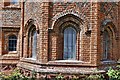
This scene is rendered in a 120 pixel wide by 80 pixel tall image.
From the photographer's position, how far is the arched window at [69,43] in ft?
46.5

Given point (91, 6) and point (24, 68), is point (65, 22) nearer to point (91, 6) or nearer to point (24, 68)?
point (91, 6)

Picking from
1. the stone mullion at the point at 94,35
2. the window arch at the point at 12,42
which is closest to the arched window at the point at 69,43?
the stone mullion at the point at 94,35

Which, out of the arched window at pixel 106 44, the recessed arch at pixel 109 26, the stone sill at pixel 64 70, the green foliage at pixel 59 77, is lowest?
the green foliage at pixel 59 77

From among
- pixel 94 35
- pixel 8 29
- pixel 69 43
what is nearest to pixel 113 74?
pixel 94 35

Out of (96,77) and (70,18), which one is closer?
(96,77)

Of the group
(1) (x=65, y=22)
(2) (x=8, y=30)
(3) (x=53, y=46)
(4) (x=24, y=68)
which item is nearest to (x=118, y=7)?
(1) (x=65, y=22)

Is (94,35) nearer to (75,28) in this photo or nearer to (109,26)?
(75,28)

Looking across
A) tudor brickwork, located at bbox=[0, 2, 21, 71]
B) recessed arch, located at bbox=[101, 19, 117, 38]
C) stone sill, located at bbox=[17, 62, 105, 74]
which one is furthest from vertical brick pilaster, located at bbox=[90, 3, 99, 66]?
tudor brickwork, located at bbox=[0, 2, 21, 71]

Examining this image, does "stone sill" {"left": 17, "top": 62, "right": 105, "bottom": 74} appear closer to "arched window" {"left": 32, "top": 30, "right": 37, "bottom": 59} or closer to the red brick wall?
the red brick wall

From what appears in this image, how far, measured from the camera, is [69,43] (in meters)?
14.2

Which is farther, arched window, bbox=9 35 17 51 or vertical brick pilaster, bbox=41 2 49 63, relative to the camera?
arched window, bbox=9 35 17 51

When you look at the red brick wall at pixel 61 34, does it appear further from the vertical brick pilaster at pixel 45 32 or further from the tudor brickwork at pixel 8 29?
the tudor brickwork at pixel 8 29

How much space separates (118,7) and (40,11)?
202 inches

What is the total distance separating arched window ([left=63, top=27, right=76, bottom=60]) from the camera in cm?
1416
